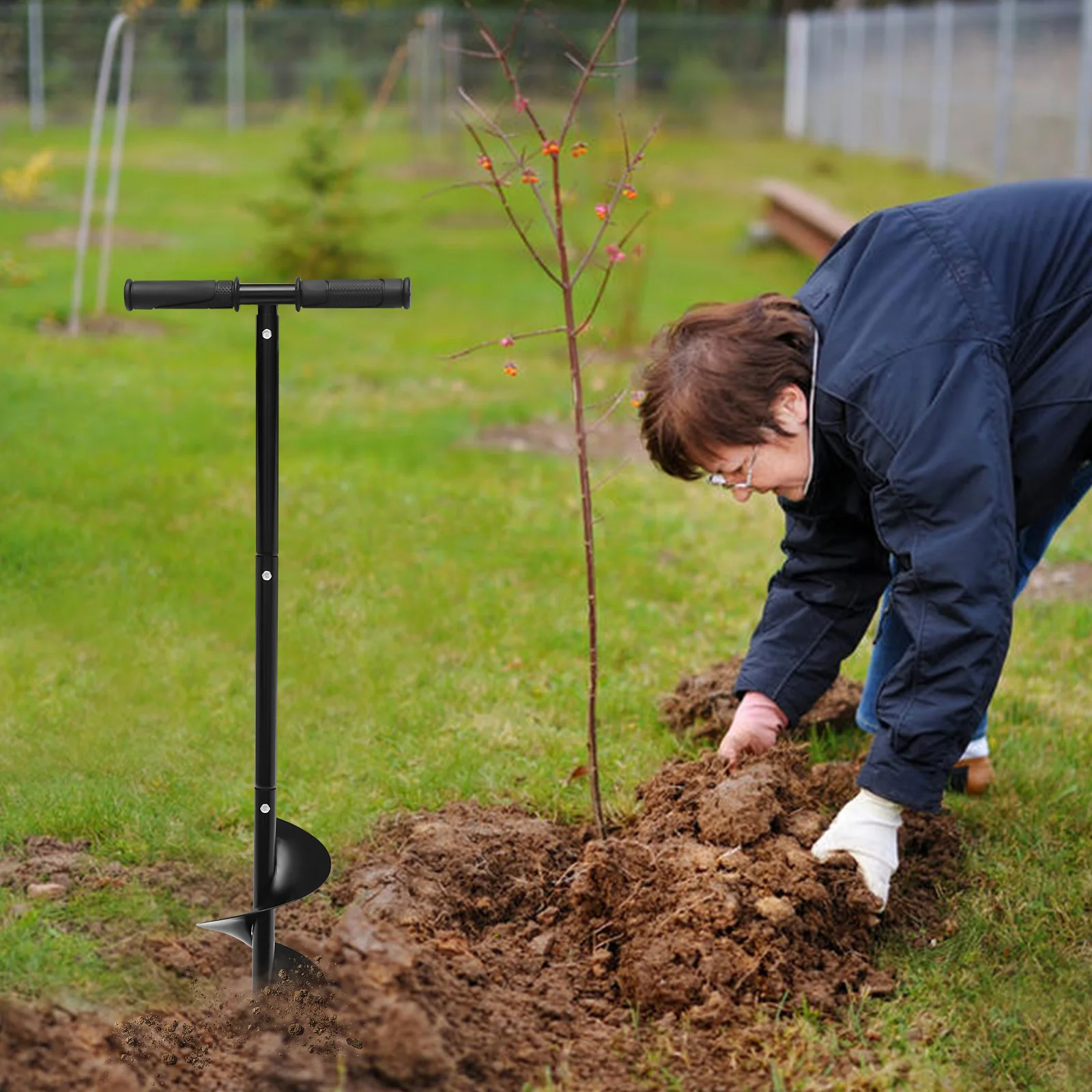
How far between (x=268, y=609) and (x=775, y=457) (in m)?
1.01

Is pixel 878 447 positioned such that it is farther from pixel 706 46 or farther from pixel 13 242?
pixel 706 46

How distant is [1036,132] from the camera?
1376 centimetres

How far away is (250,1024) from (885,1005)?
4.02 feet

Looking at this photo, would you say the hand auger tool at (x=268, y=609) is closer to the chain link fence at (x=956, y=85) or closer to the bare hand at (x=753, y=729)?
the bare hand at (x=753, y=729)

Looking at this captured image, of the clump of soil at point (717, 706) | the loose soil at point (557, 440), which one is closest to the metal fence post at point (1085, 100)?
the loose soil at point (557, 440)

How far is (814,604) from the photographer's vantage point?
3.33 metres

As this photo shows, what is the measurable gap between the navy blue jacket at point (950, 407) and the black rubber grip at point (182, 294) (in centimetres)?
111

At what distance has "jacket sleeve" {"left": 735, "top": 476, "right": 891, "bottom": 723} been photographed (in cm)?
328

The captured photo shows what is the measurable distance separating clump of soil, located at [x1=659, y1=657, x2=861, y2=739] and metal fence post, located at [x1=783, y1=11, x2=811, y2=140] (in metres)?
24.9

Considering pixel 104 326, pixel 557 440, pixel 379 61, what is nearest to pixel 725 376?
pixel 557 440

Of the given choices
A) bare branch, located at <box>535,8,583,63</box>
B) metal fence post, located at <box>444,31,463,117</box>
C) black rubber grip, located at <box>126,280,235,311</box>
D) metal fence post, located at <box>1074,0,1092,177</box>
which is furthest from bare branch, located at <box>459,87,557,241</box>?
metal fence post, located at <box>444,31,463,117</box>

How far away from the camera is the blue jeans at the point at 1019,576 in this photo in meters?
3.30

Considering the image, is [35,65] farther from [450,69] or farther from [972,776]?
[972,776]

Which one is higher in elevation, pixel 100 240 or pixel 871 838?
pixel 100 240
